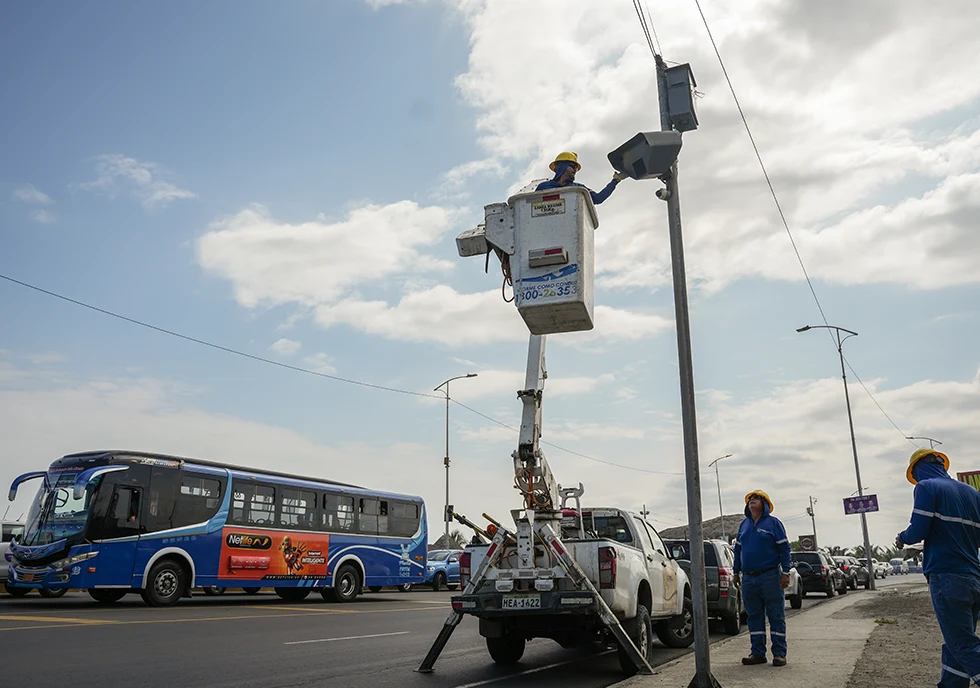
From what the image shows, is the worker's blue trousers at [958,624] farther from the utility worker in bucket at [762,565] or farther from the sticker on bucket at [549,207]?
the sticker on bucket at [549,207]

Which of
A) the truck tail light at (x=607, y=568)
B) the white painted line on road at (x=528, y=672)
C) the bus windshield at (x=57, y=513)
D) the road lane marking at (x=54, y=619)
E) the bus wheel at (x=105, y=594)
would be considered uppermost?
the bus windshield at (x=57, y=513)

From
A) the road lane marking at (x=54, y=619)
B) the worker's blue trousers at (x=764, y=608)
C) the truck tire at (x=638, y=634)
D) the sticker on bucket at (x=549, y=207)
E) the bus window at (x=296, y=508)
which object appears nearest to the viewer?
the sticker on bucket at (x=549, y=207)

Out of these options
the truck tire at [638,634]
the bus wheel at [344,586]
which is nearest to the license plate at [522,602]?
the truck tire at [638,634]

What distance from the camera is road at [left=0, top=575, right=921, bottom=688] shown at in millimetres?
8758

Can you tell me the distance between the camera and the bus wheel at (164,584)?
18.6 metres

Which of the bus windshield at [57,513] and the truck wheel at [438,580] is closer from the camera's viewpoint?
the bus windshield at [57,513]

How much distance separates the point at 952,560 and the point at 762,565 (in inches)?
143

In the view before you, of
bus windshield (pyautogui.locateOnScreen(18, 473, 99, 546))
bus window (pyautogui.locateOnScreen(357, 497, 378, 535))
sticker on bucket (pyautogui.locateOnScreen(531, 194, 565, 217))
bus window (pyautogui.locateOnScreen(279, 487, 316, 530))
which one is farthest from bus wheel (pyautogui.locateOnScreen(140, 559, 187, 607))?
sticker on bucket (pyautogui.locateOnScreen(531, 194, 565, 217))

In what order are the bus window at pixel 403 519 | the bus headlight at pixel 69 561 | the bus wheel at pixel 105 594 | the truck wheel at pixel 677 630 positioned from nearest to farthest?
the truck wheel at pixel 677 630
the bus headlight at pixel 69 561
the bus wheel at pixel 105 594
the bus window at pixel 403 519

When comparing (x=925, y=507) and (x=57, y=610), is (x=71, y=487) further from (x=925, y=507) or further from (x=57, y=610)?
(x=925, y=507)

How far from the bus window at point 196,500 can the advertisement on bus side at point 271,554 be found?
2.35ft

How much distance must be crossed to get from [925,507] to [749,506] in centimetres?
383

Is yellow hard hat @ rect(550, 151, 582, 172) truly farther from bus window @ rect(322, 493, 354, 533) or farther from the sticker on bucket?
bus window @ rect(322, 493, 354, 533)

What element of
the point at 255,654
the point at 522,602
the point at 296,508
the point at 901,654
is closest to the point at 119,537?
the point at 296,508
